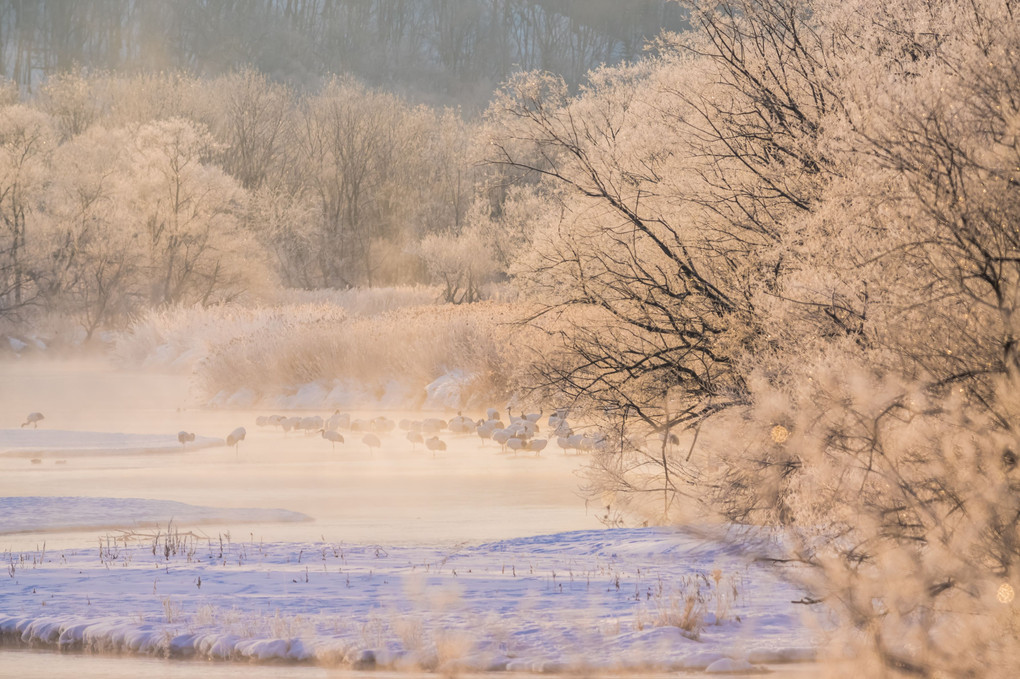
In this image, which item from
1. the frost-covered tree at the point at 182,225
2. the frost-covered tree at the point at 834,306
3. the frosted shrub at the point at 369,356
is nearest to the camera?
the frost-covered tree at the point at 834,306

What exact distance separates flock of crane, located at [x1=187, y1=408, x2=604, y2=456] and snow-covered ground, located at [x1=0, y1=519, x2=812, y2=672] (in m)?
5.04

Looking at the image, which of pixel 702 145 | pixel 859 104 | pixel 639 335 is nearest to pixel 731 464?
pixel 639 335

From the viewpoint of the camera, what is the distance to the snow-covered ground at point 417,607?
5902 millimetres

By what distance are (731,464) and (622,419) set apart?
6.83 ft

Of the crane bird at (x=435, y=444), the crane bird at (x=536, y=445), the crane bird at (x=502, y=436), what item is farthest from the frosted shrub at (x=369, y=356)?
the crane bird at (x=536, y=445)

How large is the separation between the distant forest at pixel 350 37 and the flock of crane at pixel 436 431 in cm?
5886

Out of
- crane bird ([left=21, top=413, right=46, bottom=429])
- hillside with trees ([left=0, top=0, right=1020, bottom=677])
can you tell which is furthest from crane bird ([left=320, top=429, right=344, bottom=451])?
crane bird ([left=21, top=413, right=46, bottom=429])

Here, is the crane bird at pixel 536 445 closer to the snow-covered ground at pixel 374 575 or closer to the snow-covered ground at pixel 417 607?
the snow-covered ground at pixel 374 575

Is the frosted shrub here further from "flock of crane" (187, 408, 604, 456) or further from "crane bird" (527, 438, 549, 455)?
"crane bird" (527, 438, 549, 455)

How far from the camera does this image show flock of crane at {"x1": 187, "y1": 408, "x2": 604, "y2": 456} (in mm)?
14875

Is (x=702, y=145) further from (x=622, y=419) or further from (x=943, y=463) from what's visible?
(x=943, y=463)

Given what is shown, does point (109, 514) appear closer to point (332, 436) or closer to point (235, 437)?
point (235, 437)

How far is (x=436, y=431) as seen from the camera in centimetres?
1697

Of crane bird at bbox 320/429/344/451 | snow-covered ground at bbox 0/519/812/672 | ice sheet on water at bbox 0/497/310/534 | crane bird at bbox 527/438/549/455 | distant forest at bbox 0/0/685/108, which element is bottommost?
snow-covered ground at bbox 0/519/812/672
